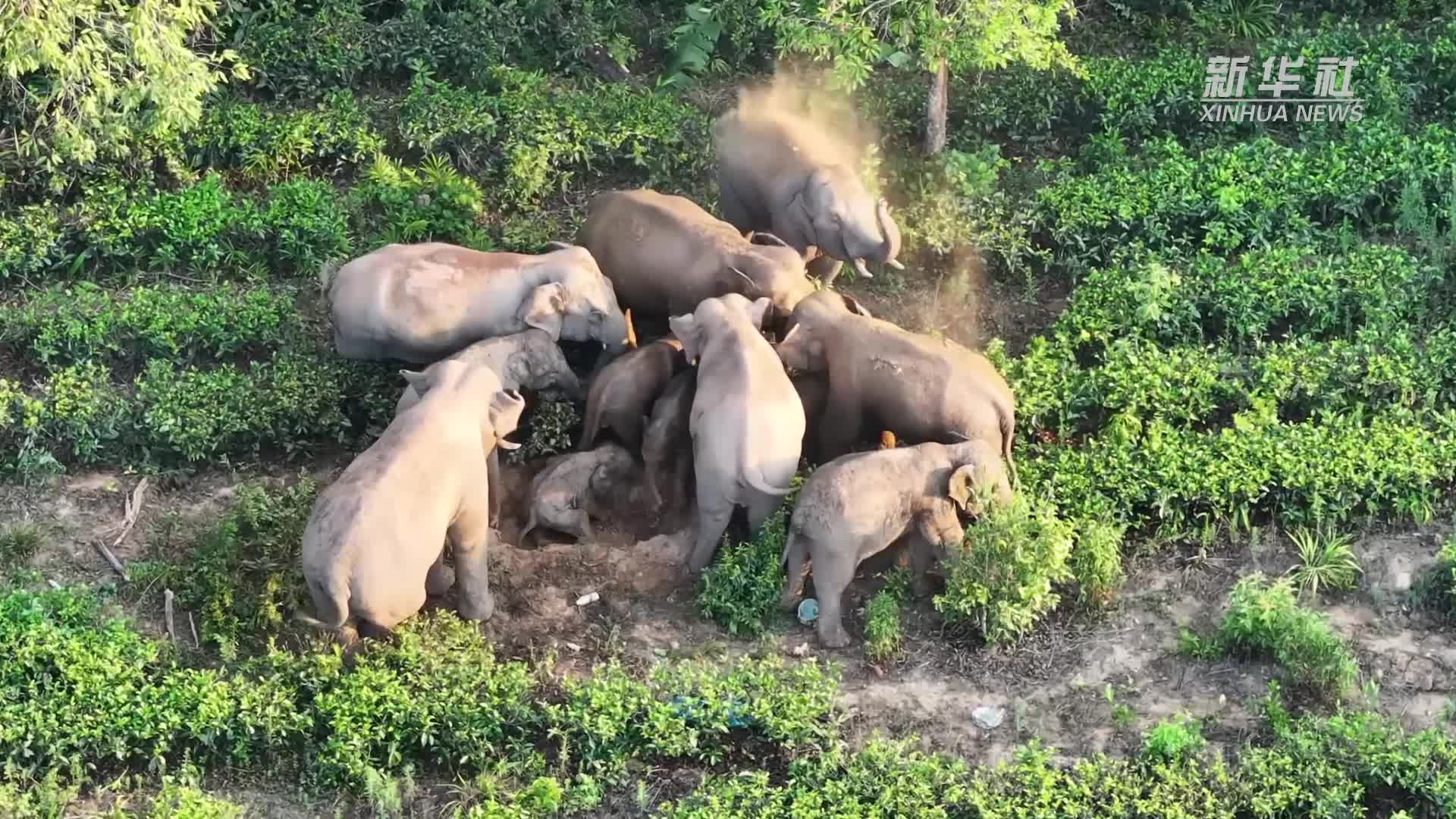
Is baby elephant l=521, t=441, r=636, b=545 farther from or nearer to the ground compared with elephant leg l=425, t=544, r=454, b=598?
farther from the ground

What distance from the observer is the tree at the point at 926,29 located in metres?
12.8

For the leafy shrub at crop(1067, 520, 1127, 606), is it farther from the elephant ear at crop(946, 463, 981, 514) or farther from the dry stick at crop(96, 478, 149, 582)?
the dry stick at crop(96, 478, 149, 582)

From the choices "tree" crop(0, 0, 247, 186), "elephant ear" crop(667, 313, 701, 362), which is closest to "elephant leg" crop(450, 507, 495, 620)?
"elephant ear" crop(667, 313, 701, 362)

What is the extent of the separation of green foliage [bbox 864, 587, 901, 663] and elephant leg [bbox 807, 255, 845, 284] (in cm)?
330

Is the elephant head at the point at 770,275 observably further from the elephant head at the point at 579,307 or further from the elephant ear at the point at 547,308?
the elephant ear at the point at 547,308

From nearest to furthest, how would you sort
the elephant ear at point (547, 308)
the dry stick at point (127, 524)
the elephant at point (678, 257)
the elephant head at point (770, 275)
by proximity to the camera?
the dry stick at point (127, 524)
the elephant ear at point (547, 308)
the elephant head at point (770, 275)
the elephant at point (678, 257)

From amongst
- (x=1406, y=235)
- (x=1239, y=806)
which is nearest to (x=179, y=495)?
(x=1239, y=806)

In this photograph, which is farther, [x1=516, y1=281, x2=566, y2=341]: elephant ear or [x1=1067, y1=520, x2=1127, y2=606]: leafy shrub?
[x1=516, y1=281, x2=566, y2=341]: elephant ear

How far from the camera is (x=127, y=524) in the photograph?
11516mm

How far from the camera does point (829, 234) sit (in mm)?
12742

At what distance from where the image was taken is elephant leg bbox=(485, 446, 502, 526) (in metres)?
11.1

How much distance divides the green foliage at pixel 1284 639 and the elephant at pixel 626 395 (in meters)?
3.37

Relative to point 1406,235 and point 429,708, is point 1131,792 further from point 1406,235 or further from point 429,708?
point 1406,235

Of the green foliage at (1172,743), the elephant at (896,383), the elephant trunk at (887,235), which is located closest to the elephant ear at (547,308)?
the elephant at (896,383)
